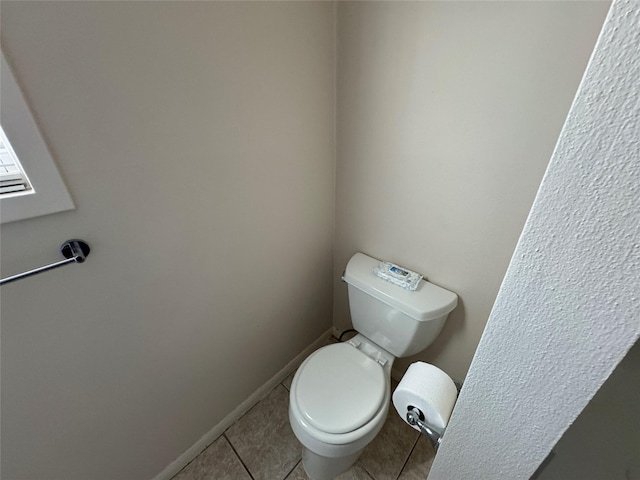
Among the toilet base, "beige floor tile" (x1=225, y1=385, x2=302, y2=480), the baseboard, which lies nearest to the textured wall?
the toilet base

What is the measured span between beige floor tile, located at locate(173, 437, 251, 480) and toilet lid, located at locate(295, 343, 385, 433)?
1.69 ft

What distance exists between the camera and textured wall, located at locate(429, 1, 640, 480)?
21cm

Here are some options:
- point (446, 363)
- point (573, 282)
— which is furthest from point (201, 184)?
point (446, 363)

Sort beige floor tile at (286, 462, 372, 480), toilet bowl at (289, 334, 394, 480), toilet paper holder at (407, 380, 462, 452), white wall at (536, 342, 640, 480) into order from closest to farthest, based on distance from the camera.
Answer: white wall at (536, 342, 640, 480) → toilet paper holder at (407, 380, 462, 452) → toilet bowl at (289, 334, 394, 480) → beige floor tile at (286, 462, 372, 480)

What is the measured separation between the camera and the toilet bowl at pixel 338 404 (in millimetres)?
897

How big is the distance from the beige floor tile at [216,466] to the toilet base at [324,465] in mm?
262

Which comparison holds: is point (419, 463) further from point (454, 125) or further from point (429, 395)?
point (454, 125)

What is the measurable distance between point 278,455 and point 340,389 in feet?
1.66

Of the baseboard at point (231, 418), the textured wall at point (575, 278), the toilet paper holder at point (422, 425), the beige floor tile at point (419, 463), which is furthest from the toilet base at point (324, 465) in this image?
the textured wall at point (575, 278)

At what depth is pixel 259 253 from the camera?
109 centimetres

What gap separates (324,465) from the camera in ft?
3.39

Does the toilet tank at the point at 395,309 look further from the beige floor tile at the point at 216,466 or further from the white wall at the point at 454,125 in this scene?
the beige floor tile at the point at 216,466

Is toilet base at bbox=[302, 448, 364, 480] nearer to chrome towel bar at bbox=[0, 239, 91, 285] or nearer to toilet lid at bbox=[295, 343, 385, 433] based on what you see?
toilet lid at bbox=[295, 343, 385, 433]

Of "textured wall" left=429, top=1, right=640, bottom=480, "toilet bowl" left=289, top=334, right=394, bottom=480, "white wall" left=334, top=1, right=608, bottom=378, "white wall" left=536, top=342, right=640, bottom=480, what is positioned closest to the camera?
"textured wall" left=429, top=1, right=640, bottom=480
